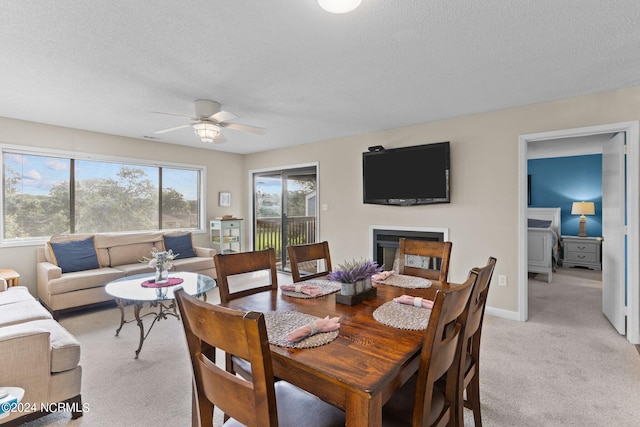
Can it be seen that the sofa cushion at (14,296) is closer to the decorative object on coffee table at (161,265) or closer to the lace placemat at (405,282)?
the decorative object on coffee table at (161,265)

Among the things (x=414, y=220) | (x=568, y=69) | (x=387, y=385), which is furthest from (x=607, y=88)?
(x=387, y=385)

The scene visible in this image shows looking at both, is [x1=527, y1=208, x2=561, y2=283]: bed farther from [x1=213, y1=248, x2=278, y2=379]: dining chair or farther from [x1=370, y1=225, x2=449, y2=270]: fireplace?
[x1=213, y1=248, x2=278, y2=379]: dining chair

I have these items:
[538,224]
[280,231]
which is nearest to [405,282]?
[280,231]

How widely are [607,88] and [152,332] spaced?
5.02m

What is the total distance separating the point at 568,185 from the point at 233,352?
7.89 metres

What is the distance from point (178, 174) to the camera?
5.76m

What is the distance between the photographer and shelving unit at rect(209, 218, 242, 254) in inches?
231

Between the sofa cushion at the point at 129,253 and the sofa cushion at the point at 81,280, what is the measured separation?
42 centimetres

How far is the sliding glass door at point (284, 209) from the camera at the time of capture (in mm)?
5691

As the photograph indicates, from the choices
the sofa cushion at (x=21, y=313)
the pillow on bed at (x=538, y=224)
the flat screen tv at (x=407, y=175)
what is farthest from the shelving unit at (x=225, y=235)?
the pillow on bed at (x=538, y=224)

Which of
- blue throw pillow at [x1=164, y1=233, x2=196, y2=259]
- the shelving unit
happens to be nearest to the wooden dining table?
blue throw pillow at [x1=164, y1=233, x2=196, y2=259]

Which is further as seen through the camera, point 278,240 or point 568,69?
point 278,240

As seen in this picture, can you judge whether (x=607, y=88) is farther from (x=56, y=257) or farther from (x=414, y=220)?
(x=56, y=257)

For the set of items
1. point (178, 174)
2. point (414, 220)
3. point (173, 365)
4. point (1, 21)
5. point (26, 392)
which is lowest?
point (173, 365)
